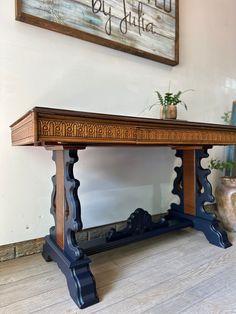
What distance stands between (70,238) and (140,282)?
0.34 metres

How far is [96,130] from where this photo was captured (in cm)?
81

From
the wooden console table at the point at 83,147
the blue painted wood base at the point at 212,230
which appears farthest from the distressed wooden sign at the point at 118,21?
the blue painted wood base at the point at 212,230

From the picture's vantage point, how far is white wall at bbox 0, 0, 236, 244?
117 cm

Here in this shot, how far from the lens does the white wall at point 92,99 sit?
1.17m

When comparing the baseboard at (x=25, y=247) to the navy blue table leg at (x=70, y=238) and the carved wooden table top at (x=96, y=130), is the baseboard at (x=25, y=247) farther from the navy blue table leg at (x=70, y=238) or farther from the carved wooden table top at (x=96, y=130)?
the carved wooden table top at (x=96, y=130)

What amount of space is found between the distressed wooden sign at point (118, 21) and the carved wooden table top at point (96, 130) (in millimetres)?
655

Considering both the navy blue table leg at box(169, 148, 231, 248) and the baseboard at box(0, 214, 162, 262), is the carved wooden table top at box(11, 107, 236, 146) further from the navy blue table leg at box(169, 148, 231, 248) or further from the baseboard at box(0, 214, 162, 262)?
the baseboard at box(0, 214, 162, 262)

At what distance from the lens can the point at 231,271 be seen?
3.41 ft

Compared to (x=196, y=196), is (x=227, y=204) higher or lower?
lower

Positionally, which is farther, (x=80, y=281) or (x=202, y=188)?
(x=202, y=188)

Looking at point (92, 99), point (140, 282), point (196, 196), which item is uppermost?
point (92, 99)

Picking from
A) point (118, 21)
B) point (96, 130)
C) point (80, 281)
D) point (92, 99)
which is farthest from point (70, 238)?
point (118, 21)

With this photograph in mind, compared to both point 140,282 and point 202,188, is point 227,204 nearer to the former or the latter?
point 202,188

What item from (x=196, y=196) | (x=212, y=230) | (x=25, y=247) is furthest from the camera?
(x=196, y=196)
